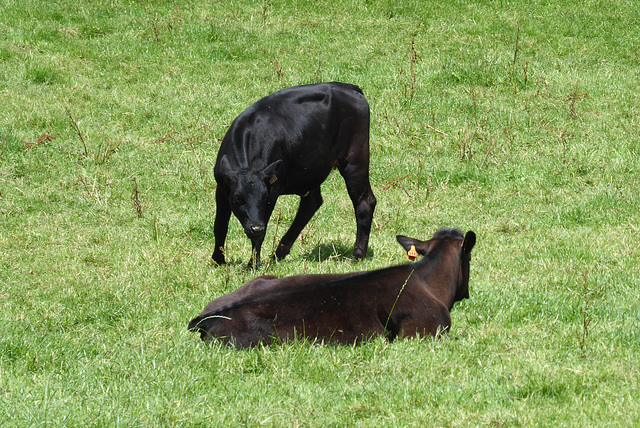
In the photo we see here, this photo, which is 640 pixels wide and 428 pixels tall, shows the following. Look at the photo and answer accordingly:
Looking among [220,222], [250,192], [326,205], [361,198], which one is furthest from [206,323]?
[326,205]

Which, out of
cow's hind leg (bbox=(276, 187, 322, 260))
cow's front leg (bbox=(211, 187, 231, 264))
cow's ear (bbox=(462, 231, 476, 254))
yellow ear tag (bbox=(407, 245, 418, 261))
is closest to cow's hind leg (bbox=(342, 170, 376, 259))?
cow's hind leg (bbox=(276, 187, 322, 260))

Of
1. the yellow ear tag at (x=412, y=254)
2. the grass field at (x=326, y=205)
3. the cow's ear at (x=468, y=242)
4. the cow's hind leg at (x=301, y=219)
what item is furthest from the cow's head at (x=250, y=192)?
the cow's ear at (x=468, y=242)

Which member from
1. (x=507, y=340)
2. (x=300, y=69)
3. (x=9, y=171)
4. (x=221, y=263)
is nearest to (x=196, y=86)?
(x=300, y=69)

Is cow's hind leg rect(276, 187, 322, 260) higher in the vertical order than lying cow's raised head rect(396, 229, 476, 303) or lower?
lower

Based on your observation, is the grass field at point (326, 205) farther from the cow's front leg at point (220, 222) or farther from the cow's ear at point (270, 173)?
the cow's ear at point (270, 173)

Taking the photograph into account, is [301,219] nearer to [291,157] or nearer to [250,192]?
[291,157]

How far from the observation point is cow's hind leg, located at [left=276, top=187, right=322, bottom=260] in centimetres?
1012

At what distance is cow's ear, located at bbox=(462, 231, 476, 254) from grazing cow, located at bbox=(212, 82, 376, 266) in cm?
231

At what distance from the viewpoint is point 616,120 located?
1408cm

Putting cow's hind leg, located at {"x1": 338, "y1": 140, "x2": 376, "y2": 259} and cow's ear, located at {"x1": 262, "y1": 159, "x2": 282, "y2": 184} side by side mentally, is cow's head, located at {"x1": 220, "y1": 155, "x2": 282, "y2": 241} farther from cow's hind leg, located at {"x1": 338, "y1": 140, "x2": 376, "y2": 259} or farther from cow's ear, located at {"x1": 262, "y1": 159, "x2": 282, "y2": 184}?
cow's hind leg, located at {"x1": 338, "y1": 140, "x2": 376, "y2": 259}

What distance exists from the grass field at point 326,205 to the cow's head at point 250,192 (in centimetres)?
36

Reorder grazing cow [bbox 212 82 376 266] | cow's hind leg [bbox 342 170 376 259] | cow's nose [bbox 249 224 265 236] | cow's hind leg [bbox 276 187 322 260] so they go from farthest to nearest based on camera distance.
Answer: cow's hind leg [bbox 342 170 376 259] → cow's hind leg [bbox 276 187 322 260] → grazing cow [bbox 212 82 376 266] → cow's nose [bbox 249 224 265 236]

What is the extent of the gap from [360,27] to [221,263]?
981cm

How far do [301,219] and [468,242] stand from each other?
11.2ft
